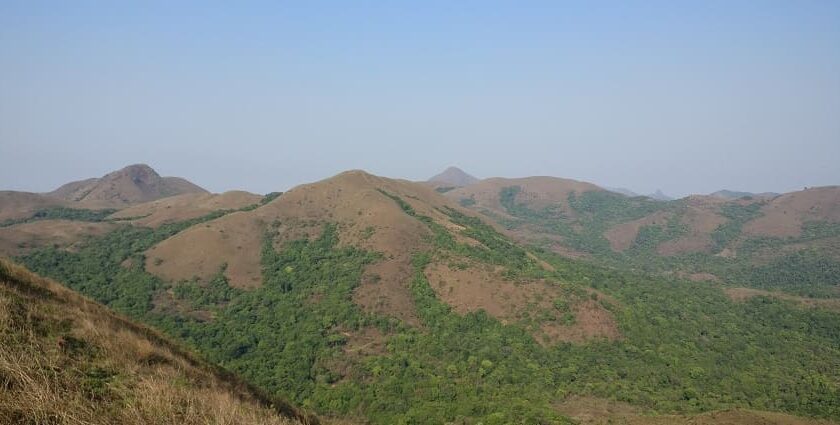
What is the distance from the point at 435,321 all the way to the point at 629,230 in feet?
313

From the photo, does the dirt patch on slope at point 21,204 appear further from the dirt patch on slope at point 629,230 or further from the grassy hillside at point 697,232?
the dirt patch on slope at point 629,230

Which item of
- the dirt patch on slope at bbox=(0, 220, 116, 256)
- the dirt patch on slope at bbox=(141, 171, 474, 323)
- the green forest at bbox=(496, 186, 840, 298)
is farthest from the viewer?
the green forest at bbox=(496, 186, 840, 298)

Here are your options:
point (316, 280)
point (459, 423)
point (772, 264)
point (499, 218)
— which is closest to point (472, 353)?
point (459, 423)

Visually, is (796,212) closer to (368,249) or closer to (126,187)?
(368,249)

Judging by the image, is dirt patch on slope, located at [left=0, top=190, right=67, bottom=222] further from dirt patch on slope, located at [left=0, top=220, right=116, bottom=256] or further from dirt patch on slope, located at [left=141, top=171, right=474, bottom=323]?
dirt patch on slope, located at [left=141, top=171, right=474, bottom=323]

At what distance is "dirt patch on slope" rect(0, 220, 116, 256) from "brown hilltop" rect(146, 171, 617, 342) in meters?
13.3

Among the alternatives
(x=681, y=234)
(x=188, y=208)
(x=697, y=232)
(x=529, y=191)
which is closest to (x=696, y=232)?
(x=697, y=232)

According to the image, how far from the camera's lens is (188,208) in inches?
3071

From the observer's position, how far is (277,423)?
6.71m

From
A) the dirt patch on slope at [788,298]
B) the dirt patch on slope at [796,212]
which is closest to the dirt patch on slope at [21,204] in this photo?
the dirt patch on slope at [788,298]

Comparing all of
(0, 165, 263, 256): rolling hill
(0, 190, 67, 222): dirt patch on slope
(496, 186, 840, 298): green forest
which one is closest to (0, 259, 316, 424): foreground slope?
(0, 165, 263, 256): rolling hill

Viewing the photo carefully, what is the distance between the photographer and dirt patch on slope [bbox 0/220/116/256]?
55281mm

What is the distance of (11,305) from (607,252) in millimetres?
114474

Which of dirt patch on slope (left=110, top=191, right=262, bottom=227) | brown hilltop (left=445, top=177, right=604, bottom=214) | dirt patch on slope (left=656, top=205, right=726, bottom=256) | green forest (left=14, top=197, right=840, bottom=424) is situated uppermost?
brown hilltop (left=445, top=177, right=604, bottom=214)
